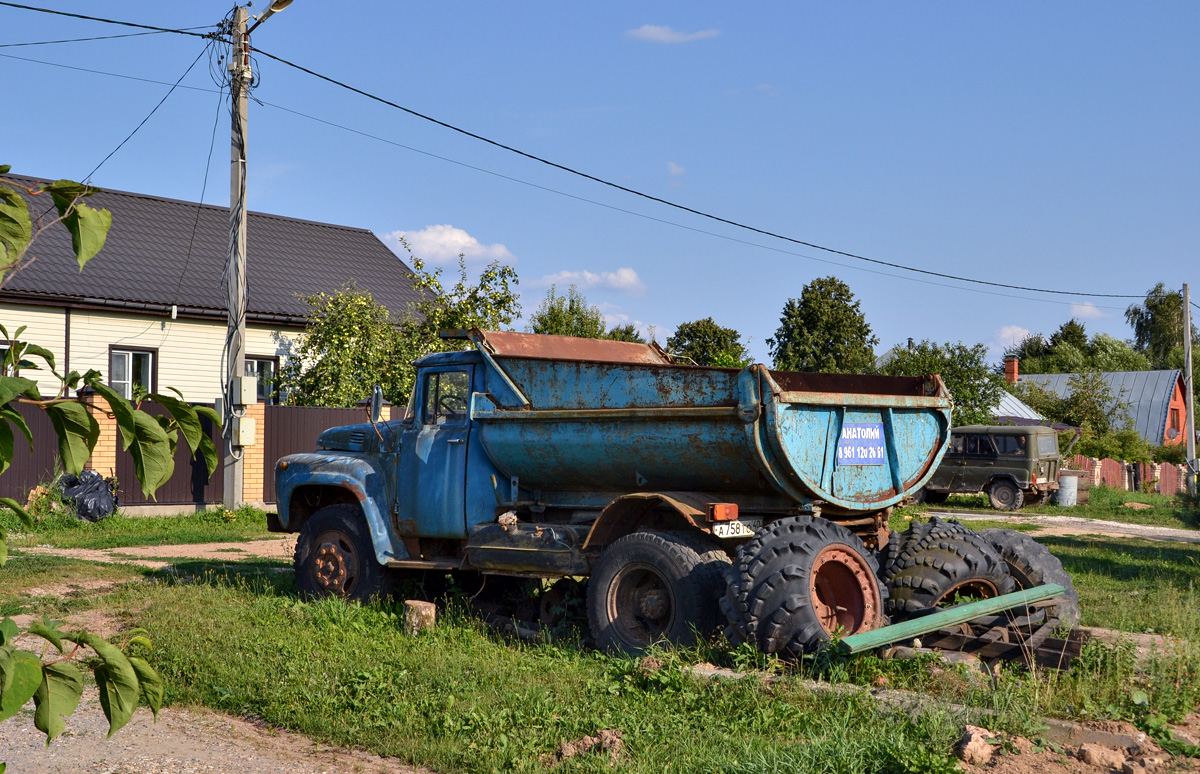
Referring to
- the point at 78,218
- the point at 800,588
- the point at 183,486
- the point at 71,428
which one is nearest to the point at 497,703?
the point at 800,588

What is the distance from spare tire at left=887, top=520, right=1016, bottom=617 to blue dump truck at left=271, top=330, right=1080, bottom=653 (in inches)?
1.4

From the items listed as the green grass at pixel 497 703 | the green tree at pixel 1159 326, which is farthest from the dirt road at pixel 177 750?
the green tree at pixel 1159 326

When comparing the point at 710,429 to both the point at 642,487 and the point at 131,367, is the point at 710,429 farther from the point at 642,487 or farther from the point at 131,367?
the point at 131,367

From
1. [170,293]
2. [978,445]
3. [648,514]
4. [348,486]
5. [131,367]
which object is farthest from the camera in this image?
[978,445]

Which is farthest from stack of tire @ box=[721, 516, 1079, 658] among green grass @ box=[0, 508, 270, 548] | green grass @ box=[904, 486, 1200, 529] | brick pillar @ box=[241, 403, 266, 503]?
green grass @ box=[904, 486, 1200, 529]

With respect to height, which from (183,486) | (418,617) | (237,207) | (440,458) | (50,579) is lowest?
(50,579)

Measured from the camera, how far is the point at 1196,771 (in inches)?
174

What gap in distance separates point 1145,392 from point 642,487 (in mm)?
55875

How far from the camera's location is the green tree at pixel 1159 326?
2638 inches

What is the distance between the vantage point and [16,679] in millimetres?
1575

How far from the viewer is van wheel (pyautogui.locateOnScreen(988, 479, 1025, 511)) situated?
2492 centimetres

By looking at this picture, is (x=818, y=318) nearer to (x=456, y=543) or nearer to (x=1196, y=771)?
(x=456, y=543)

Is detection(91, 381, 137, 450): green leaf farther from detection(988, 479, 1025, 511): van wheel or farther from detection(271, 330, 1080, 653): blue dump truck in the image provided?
detection(988, 479, 1025, 511): van wheel

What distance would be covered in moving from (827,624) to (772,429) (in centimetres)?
135
